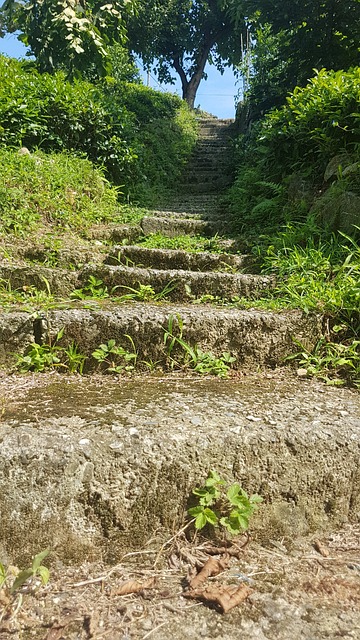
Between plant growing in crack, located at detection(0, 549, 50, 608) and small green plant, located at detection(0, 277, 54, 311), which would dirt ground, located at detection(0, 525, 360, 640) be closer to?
plant growing in crack, located at detection(0, 549, 50, 608)

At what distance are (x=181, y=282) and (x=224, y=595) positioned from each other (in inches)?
70.6

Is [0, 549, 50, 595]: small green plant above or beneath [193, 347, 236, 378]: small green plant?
beneath

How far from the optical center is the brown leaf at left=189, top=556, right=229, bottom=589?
44.1 inches

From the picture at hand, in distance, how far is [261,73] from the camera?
24.9ft

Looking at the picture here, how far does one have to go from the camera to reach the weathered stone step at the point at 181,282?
8.48 ft

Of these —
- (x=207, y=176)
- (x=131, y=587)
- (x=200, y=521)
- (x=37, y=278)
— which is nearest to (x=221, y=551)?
(x=200, y=521)

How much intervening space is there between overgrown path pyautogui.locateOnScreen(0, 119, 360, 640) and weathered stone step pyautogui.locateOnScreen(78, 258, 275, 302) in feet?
1.30

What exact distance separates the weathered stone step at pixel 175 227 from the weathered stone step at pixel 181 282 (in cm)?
128

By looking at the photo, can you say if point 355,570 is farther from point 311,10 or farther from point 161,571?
point 311,10

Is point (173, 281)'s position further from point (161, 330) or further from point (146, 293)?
point (161, 330)

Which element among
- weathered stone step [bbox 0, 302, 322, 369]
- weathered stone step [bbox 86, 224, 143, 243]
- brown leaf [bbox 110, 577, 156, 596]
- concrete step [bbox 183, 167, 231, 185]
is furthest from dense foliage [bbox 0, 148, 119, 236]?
concrete step [bbox 183, 167, 231, 185]

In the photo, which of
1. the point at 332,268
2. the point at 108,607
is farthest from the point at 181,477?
the point at 332,268

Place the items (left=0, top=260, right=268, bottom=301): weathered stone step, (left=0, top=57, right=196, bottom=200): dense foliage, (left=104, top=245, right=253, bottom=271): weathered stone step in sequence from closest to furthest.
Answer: (left=0, top=260, right=268, bottom=301): weathered stone step, (left=104, top=245, right=253, bottom=271): weathered stone step, (left=0, top=57, right=196, bottom=200): dense foliage

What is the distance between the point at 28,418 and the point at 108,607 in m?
0.61
